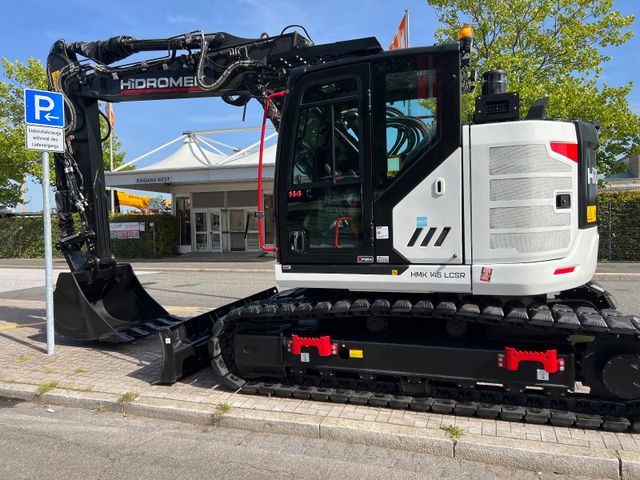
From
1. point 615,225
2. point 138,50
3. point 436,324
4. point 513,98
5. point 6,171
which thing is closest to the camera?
point 513,98

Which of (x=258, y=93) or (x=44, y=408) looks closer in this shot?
(x=44, y=408)

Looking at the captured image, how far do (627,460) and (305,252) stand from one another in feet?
8.87

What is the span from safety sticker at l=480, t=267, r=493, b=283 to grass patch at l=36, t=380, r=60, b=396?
4203 mm

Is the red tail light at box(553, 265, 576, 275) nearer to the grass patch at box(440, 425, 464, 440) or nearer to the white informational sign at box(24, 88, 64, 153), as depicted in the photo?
the grass patch at box(440, 425, 464, 440)

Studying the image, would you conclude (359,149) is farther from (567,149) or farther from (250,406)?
(250,406)

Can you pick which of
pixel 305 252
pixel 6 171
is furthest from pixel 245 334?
pixel 6 171

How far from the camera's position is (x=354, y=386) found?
426cm

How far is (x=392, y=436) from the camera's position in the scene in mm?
3580

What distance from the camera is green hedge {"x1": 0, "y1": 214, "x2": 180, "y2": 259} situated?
77.9 ft

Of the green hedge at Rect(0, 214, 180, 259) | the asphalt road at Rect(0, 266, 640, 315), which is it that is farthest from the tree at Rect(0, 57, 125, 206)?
the asphalt road at Rect(0, 266, 640, 315)

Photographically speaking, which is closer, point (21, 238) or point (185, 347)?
point (185, 347)

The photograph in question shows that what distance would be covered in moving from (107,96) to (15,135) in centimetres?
2412

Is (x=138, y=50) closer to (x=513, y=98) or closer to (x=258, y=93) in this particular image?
(x=258, y=93)

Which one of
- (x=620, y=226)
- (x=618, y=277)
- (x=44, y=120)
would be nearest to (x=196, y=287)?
(x=44, y=120)
